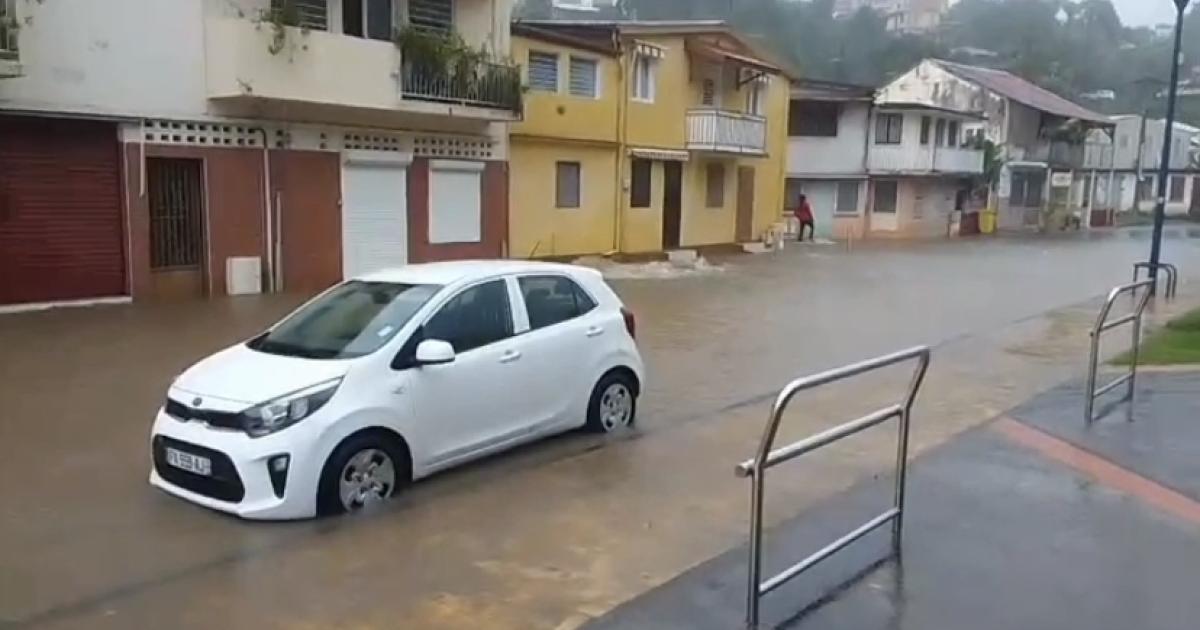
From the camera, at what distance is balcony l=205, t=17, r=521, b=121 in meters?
16.9

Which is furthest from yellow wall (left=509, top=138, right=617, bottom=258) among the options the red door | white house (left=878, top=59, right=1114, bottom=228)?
white house (left=878, top=59, right=1114, bottom=228)

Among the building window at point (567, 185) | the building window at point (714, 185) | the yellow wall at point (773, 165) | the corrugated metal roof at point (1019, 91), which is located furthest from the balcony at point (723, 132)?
the corrugated metal roof at point (1019, 91)

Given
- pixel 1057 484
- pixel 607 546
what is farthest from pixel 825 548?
pixel 1057 484

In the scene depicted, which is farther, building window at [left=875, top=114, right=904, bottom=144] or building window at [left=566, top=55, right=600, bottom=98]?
building window at [left=875, top=114, right=904, bottom=144]

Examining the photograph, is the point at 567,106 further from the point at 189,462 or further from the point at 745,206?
the point at 189,462

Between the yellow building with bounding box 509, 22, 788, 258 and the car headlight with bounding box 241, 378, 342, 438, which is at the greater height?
the yellow building with bounding box 509, 22, 788, 258

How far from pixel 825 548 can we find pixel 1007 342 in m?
9.44

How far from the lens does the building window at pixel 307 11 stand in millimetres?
17391

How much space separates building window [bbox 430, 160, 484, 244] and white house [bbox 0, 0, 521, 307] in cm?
6

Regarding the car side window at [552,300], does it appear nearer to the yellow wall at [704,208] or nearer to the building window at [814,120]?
the yellow wall at [704,208]

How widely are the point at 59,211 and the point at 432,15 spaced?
8.55 meters

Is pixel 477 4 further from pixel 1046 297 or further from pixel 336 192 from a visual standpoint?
pixel 1046 297

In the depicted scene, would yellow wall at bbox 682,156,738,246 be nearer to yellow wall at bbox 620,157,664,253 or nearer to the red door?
yellow wall at bbox 620,157,664,253

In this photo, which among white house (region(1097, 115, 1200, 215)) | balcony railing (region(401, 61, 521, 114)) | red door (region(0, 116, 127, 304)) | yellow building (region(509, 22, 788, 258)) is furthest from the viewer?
white house (region(1097, 115, 1200, 215))
